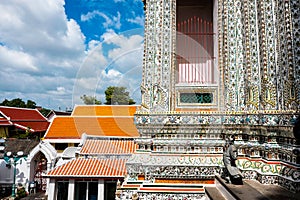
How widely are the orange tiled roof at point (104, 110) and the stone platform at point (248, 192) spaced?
1186 cm

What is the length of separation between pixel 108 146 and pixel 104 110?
279 inches

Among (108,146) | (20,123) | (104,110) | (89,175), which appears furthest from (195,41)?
(20,123)

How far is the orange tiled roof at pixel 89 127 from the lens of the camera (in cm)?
1316

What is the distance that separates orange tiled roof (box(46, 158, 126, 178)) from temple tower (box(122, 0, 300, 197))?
397 cm

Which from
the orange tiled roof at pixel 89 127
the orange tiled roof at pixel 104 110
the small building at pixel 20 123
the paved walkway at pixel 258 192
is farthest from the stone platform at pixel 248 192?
the small building at pixel 20 123

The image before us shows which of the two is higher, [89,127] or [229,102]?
[229,102]

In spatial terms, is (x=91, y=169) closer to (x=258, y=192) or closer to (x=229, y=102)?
(x=229, y=102)

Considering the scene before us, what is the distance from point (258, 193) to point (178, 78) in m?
3.45

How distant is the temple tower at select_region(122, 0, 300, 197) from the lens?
3.53 metres

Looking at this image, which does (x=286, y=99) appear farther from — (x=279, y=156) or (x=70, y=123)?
(x=70, y=123)

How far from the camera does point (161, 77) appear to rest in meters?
4.57

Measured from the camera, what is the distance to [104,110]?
16.1m

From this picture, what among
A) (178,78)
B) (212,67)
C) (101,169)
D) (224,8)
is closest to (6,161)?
(101,169)

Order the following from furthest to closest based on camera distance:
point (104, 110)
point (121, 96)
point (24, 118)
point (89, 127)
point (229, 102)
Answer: point (24, 118), point (104, 110), point (89, 127), point (121, 96), point (229, 102)
